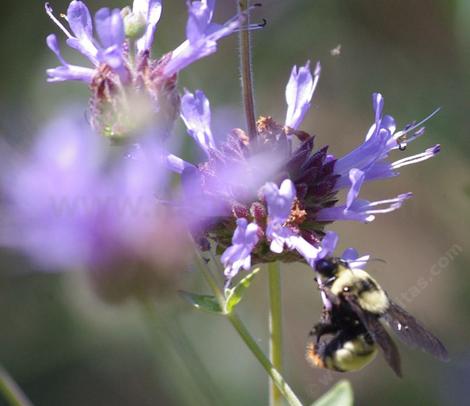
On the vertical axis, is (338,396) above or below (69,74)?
below

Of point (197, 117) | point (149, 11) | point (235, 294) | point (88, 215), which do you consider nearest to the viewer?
point (88, 215)

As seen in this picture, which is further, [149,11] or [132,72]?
[149,11]

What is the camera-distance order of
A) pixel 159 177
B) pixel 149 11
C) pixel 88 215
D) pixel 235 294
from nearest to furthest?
pixel 88 215, pixel 159 177, pixel 235 294, pixel 149 11

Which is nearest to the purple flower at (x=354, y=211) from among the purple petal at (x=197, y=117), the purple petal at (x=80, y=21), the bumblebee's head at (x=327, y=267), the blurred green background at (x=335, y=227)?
the bumblebee's head at (x=327, y=267)

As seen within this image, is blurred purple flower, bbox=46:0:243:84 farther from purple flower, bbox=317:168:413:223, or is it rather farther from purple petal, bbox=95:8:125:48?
purple flower, bbox=317:168:413:223

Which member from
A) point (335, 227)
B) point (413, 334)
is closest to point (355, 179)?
point (413, 334)

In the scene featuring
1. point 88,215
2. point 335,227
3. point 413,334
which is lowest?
point 335,227

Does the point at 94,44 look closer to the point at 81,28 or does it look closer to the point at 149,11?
the point at 81,28
